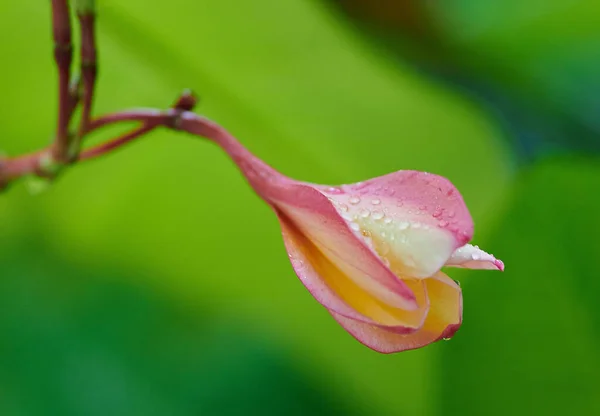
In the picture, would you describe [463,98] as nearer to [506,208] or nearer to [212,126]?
[506,208]

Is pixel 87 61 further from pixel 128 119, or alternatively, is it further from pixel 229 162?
pixel 229 162

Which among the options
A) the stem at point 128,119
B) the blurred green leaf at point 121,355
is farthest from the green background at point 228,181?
the stem at point 128,119

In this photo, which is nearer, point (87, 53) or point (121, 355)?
point (87, 53)

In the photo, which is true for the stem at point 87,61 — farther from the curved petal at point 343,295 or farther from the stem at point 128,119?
the curved petal at point 343,295

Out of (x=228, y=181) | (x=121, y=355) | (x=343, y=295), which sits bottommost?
(x=121, y=355)

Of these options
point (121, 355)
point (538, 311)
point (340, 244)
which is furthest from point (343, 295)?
point (121, 355)

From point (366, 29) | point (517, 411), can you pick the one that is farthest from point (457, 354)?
point (366, 29)
